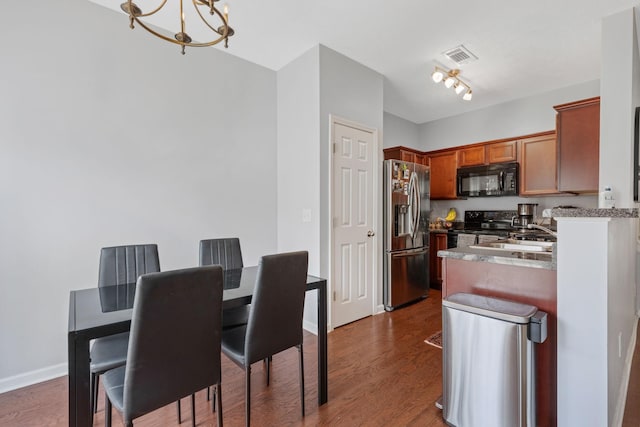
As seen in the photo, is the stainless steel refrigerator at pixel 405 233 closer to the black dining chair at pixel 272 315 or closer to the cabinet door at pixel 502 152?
the cabinet door at pixel 502 152

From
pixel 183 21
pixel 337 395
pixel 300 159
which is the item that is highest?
pixel 183 21

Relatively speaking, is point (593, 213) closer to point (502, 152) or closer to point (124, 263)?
point (124, 263)

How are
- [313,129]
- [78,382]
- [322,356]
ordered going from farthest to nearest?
[313,129], [322,356], [78,382]

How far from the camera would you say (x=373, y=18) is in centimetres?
258

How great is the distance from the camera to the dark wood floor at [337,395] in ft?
5.77

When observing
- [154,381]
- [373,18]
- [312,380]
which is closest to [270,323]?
[154,381]

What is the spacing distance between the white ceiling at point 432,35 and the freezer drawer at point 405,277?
2.21 m

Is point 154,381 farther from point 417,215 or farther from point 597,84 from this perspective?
point 597,84

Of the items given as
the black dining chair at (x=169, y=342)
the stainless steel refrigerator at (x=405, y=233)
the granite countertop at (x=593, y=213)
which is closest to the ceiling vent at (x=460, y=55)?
the stainless steel refrigerator at (x=405, y=233)

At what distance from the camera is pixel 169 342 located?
1256 millimetres

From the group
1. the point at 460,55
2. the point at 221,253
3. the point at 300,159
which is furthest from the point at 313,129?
the point at 460,55

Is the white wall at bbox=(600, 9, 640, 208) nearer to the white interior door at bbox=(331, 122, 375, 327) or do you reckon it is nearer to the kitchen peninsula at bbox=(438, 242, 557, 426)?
the kitchen peninsula at bbox=(438, 242, 557, 426)

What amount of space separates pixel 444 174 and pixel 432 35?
102 inches

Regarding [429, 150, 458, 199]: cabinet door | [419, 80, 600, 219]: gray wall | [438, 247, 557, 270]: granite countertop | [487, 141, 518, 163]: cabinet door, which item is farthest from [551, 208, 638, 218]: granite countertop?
[429, 150, 458, 199]: cabinet door
